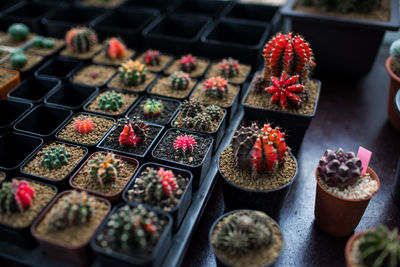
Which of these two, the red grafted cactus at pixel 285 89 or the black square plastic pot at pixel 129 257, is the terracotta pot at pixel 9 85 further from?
the red grafted cactus at pixel 285 89

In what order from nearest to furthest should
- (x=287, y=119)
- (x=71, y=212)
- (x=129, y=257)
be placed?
1. (x=129, y=257)
2. (x=71, y=212)
3. (x=287, y=119)

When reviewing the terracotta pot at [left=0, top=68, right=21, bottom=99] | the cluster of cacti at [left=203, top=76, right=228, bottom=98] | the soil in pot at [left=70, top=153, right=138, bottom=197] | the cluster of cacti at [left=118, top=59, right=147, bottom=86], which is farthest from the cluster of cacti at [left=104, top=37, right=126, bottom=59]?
the soil in pot at [left=70, top=153, right=138, bottom=197]

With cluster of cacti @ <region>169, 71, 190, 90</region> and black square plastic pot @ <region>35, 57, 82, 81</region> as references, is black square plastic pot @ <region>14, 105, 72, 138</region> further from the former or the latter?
cluster of cacti @ <region>169, 71, 190, 90</region>

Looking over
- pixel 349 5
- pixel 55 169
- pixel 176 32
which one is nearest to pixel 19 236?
pixel 55 169

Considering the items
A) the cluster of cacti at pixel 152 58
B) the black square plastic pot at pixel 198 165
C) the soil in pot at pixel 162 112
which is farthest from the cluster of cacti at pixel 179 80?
the black square plastic pot at pixel 198 165

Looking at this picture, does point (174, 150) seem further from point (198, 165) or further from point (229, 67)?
point (229, 67)
